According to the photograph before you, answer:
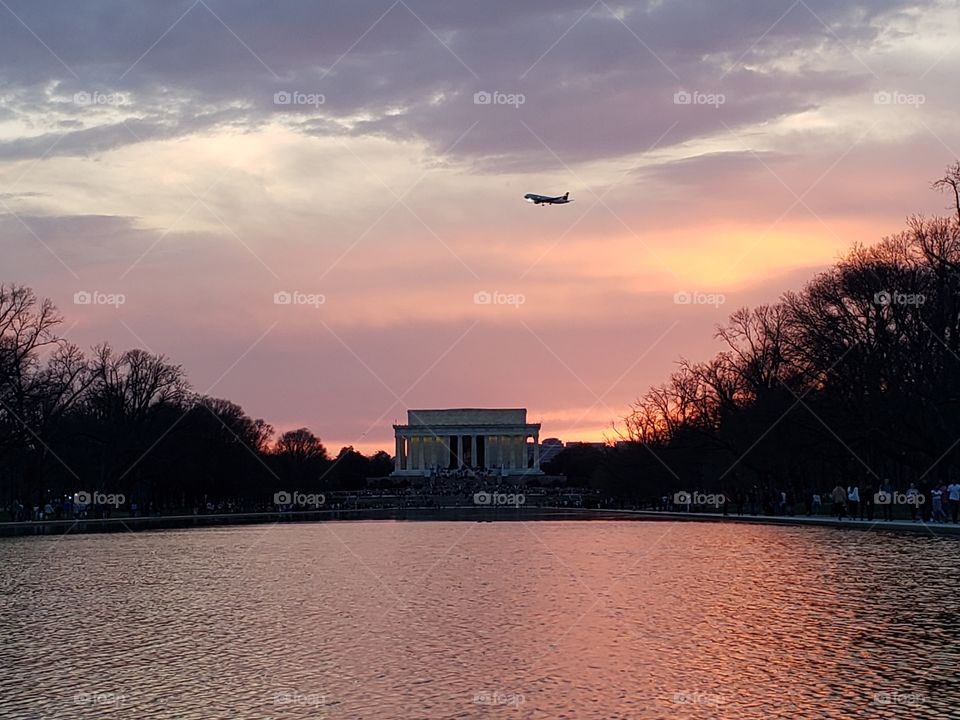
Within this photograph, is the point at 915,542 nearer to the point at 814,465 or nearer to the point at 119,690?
the point at 119,690

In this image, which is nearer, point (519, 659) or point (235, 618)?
point (519, 659)

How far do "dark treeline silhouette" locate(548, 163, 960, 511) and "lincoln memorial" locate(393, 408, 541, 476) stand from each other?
10459cm

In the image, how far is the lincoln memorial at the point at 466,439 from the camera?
194m

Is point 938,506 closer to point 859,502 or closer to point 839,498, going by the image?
point 839,498

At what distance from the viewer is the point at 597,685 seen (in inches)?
574

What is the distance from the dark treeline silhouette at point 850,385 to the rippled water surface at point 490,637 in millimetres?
23981

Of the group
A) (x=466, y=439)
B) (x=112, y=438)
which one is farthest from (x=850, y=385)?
(x=466, y=439)

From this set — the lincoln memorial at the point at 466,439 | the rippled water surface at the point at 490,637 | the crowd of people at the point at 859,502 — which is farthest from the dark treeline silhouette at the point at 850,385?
the lincoln memorial at the point at 466,439

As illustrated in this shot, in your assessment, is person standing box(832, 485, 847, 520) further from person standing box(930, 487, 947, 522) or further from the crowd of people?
person standing box(930, 487, 947, 522)

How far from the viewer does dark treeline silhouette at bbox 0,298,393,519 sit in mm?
70250

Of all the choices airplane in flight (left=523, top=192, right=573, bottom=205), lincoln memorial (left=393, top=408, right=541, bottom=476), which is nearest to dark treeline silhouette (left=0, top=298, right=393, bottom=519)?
airplane in flight (left=523, top=192, right=573, bottom=205)

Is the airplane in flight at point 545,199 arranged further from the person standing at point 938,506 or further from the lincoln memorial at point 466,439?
the lincoln memorial at point 466,439

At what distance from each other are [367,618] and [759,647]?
6995 mm

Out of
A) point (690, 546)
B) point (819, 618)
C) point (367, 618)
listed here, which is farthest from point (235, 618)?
point (690, 546)
